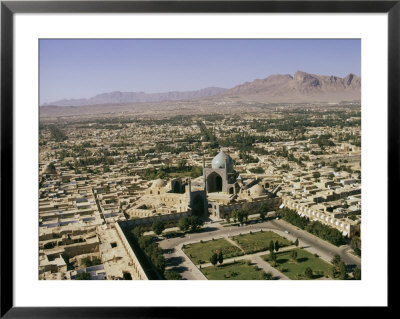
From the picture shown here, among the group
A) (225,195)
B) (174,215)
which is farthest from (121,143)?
(174,215)

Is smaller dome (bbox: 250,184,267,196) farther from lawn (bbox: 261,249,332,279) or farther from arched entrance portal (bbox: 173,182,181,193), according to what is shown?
lawn (bbox: 261,249,332,279)

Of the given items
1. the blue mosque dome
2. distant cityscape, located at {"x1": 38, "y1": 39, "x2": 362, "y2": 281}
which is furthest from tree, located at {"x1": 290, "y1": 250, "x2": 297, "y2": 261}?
the blue mosque dome

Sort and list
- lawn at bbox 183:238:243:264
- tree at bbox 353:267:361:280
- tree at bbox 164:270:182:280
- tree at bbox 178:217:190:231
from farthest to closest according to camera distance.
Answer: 1. tree at bbox 178:217:190:231
2. lawn at bbox 183:238:243:264
3. tree at bbox 164:270:182:280
4. tree at bbox 353:267:361:280

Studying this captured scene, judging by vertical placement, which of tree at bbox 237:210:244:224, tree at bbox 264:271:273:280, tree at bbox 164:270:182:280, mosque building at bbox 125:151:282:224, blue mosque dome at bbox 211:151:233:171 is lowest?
tree at bbox 264:271:273:280

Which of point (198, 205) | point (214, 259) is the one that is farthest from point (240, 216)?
point (214, 259)

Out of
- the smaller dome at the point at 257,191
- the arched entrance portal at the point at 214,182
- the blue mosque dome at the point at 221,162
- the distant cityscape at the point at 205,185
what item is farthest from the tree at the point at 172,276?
the blue mosque dome at the point at 221,162

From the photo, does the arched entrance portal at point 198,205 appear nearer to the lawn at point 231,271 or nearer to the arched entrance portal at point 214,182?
the arched entrance portal at point 214,182
